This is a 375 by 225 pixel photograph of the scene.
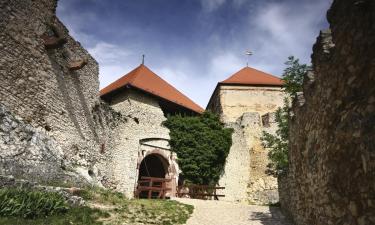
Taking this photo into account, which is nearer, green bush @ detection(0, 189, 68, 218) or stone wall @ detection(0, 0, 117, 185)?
green bush @ detection(0, 189, 68, 218)

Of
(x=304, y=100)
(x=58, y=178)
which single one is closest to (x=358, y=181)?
(x=304, y=100)

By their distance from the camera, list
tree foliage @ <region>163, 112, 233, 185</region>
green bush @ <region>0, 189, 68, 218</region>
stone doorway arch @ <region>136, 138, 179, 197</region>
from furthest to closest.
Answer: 1. tree foliage @ <region>163, 112, 233, 185</region>
2. stone doorway arch @ <region>136, 138, 179, 197</region>
3. green bush @ <region>0, 189, 68, 218</region>

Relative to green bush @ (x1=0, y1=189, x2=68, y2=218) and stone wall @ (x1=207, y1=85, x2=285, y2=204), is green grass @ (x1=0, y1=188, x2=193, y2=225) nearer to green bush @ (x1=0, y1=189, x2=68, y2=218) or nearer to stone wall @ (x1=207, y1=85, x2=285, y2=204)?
green bush @ (x1=0, y1=189, x2=68, y2=218)

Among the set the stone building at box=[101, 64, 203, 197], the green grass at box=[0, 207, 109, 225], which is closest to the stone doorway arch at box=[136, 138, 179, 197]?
the stone building at box=[101, 64, 203, 197]

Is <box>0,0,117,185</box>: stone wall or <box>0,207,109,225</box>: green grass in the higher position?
<box>0,0,117,185</box>: stone wall

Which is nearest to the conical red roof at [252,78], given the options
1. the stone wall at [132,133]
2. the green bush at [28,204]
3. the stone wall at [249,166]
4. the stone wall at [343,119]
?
the stone wall at [249,166]

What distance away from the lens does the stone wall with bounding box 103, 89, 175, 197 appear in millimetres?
14266

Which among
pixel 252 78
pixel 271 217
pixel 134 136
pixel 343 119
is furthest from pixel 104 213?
pixel 252 78

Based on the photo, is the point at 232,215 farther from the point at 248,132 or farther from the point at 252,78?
the point at 252,78

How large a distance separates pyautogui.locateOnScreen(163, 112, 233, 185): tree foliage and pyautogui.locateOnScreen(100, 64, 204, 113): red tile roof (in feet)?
4.24

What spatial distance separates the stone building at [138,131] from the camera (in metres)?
14.4

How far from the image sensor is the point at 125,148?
14758 mm

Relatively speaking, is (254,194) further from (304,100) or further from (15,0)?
(15,0)

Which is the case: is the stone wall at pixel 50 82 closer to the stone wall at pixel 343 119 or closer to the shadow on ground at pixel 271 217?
the shadow on ground at pixel 271 217
